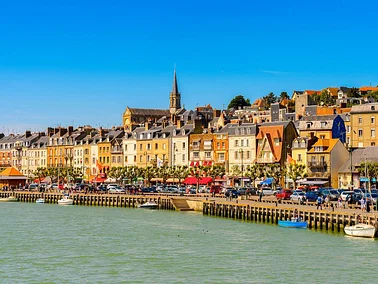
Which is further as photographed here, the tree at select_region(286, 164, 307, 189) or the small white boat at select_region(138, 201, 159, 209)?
the tree at select_region(286, 164, 307, 189)

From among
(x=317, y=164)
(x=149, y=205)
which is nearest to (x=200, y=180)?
(x=317, y=164)

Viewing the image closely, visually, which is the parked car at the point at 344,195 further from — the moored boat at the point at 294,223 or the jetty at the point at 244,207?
the moored boat at the point at 294,223

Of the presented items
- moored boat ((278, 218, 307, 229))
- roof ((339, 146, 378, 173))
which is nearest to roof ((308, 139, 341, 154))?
roof ((339, 146, 378, 173))

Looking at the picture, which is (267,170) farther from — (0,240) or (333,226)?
(0,240)

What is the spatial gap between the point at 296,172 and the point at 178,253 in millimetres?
50633

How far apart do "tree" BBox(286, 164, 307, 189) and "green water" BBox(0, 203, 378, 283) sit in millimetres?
29301

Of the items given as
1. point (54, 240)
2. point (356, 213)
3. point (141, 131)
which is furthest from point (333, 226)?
point (141, 131)

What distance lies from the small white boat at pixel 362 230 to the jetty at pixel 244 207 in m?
1.00

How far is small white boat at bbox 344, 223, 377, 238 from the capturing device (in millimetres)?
51062

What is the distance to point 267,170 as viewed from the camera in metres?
100

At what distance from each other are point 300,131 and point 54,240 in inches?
2294

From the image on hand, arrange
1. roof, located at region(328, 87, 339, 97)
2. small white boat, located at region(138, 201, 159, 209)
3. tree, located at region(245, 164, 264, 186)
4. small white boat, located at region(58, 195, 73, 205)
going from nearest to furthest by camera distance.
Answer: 1. small white boat, located at region(138, 201, 159, 209)
2. small white boat, located at region(58, 195, 73, 205)
3. tree, located at region(245, 164, 264, 186)
4. roof, located at region(328, 87, 339, 97)

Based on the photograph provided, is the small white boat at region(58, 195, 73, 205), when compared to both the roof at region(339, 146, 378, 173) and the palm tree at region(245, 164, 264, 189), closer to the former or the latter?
the palm tree at region(245, 164, 264, 189)

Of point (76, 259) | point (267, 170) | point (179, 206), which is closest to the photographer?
point (76, 259)
